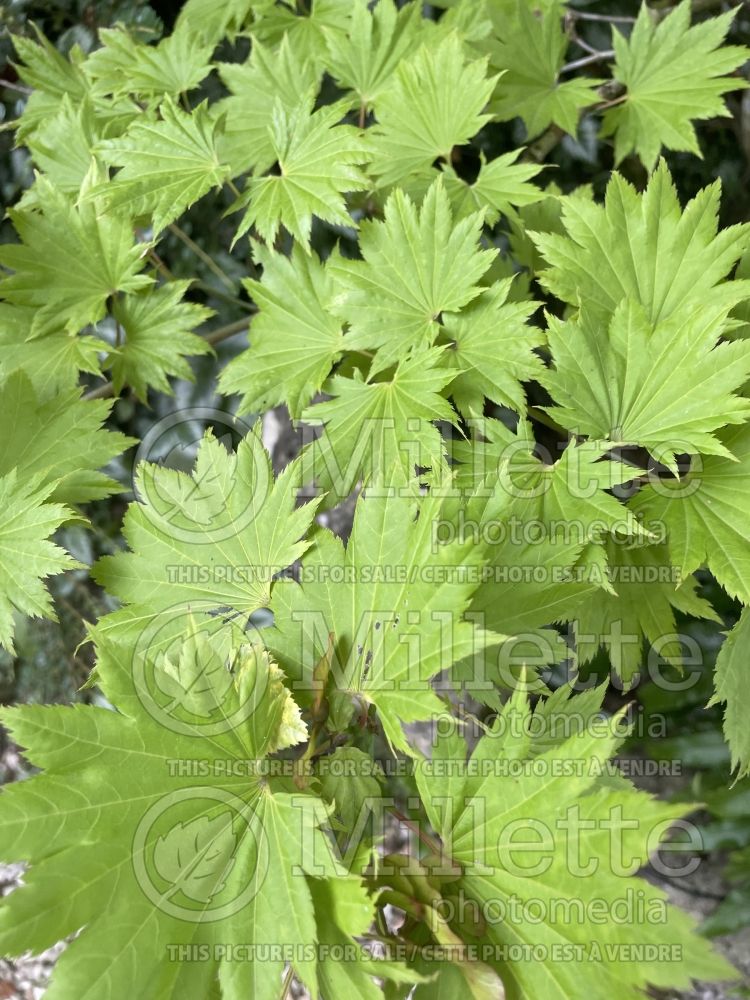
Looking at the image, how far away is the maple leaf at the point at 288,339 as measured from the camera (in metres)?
1.26

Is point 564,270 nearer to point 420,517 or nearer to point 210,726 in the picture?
point 420,517

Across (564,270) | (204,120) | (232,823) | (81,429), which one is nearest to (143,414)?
(81,429)

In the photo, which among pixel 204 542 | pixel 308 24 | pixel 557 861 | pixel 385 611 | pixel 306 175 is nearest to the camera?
pixel 557 861

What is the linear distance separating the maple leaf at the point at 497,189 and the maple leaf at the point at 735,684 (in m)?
0.72

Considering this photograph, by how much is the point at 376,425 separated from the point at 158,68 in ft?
2.84

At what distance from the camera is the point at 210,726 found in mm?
851

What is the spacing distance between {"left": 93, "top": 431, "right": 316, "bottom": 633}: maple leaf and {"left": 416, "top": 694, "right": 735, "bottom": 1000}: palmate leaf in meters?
0.35

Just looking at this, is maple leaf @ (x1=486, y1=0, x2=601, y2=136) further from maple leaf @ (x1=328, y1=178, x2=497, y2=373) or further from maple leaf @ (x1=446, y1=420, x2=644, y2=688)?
maple leaf @ (x1=446, y1=420, x2=644, y2=688)

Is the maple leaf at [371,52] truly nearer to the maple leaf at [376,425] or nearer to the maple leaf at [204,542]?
the maple leaf at [376,425]

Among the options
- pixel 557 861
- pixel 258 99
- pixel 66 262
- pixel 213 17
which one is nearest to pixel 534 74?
pixel 258 99

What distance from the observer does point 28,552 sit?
3.63ft

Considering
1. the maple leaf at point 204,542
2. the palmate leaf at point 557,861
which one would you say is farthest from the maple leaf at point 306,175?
the palmate leaf at point 557,861

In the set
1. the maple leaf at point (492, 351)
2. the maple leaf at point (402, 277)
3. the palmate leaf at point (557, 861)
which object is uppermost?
the maple leaf at point (402, 277)

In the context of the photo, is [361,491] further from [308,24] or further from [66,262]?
[308,24]
